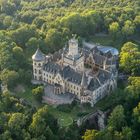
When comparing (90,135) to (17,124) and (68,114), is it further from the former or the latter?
(17,124)

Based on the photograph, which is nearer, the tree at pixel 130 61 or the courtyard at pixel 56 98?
the courtyard at pixel 56 98

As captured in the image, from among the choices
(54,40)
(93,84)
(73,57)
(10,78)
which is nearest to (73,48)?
(73,57)

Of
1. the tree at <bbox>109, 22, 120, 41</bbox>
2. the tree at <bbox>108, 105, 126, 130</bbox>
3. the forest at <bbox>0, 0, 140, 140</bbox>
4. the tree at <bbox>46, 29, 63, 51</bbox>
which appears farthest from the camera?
→ the tree at <bbox>109, 22, 120, 41</bbox>

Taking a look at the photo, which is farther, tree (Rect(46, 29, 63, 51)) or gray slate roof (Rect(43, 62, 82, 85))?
tree (Rect(46, 29, 63, 51))

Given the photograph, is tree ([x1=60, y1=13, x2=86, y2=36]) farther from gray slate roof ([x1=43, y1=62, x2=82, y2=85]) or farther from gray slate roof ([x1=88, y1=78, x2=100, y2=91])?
gray slate roof ([x1=88, y1=78, x2=100, y2=91])

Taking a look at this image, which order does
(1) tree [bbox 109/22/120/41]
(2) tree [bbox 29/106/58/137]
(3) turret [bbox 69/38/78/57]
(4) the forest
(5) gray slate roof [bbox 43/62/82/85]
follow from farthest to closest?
(1) tree [bbox 109/22/120/41]
(3) turret [bbox 69/38/78/57]
(5) gray slate roof [bbox 43/62/82/85]
(4) the forest
(2) tree [bbox 29/106/58/137]

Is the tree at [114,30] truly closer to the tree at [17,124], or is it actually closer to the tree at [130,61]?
the tree at [130,61]

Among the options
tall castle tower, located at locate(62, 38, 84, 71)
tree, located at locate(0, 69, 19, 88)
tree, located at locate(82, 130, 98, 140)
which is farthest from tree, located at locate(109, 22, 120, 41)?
tree, located at locate(82, 130, 98, 140)

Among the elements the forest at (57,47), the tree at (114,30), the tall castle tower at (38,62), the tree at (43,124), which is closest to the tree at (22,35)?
the forest at (57,47)
